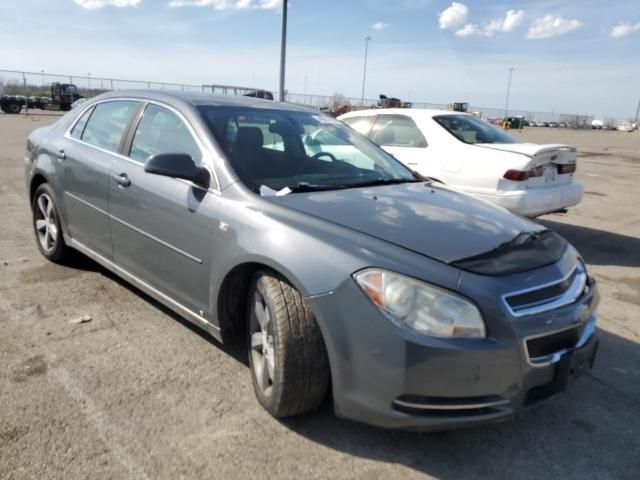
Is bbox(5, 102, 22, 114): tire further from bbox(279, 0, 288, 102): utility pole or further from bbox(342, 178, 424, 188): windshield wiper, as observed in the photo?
Answer: bbox(342, 178, 424, 188): windshield wiper

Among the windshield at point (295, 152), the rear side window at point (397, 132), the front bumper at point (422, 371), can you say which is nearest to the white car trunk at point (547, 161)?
the rear side window at point (397, 132)

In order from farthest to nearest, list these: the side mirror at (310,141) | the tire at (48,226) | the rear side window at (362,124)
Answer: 1. the rear side window at (362,124)
2. the tire at (48,226)
3. the side mirror at (310,141)

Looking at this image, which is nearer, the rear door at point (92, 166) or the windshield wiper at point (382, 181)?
the windshield wiper at point (382, 181)

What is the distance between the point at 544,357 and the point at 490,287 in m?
0.40

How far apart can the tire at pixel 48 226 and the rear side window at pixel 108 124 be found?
0.71m

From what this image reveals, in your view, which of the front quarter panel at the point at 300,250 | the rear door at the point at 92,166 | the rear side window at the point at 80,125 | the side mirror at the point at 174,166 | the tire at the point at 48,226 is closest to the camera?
the front quarter panel at the point at 300,250

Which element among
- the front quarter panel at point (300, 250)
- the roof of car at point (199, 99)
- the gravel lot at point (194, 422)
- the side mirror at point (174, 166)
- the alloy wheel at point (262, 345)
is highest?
the roof of car at point (199, 99)

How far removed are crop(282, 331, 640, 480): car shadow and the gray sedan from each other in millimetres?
229

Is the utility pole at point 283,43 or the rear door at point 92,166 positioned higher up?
the utility pole at point 283,43

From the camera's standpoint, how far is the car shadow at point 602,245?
5.90 meters

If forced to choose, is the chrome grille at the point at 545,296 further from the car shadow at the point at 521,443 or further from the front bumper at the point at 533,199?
the front bumper at the point at 533,199

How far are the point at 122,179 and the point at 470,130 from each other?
4592 millimetres

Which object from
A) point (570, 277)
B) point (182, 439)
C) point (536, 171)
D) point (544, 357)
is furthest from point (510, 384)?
point (536, 171)

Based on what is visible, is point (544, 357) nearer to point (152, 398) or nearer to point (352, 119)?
point (152, 398)
